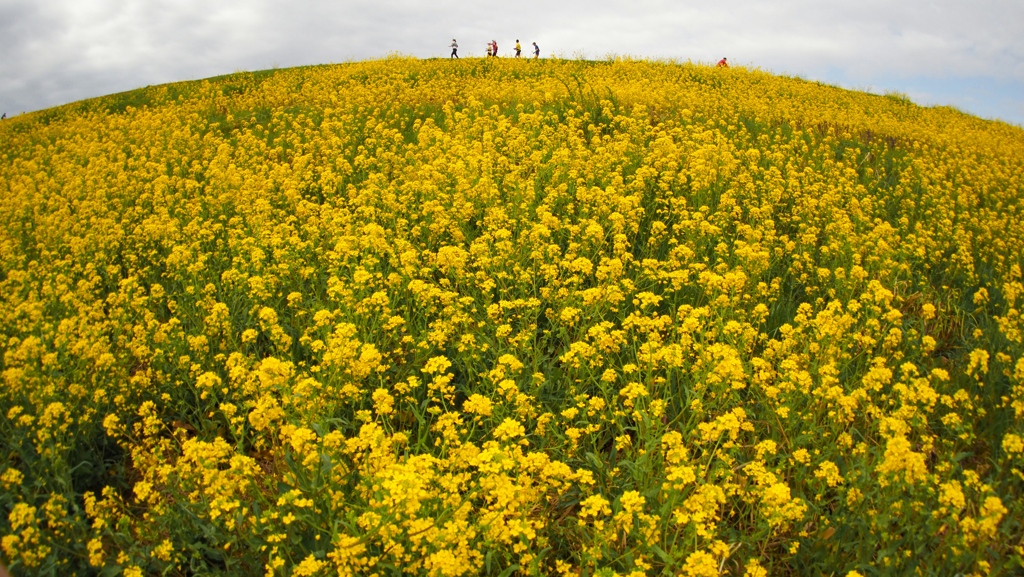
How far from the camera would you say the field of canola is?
9.11 ft

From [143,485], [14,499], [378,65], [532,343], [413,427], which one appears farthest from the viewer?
[378,65]

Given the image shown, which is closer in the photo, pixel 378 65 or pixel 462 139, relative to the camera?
pixel 462 139

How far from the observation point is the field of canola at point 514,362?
278 cm

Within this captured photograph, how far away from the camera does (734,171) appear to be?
7.44 meters

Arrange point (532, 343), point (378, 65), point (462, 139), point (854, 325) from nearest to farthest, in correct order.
Result: point (532, 343)
point (854, 325)
point (462, 139)
point (378, 65)

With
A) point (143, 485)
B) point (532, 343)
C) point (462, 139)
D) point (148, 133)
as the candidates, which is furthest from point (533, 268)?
point (148, 133)

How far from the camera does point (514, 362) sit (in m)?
3.47

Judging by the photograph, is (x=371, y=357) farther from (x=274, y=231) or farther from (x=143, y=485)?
(x=274, y=231)

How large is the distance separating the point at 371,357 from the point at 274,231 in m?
3.17

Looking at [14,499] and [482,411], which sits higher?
[482,411]

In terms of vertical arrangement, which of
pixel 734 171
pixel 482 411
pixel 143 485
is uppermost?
pixel 734 171

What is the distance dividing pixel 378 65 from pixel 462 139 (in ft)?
42.3

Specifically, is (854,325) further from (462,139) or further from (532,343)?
(462,139)

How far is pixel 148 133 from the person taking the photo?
35.8ft
